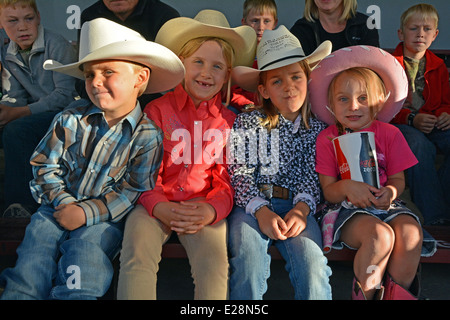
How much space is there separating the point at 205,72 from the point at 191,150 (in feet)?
1.48

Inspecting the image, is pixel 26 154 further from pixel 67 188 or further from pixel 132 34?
pixel 132 34

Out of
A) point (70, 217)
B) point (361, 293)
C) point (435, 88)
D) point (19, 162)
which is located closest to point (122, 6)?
point (19, 162)

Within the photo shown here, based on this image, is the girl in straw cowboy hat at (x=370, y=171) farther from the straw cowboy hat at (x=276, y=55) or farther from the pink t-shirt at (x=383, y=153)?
the straw cowboy hat at (x=276, y=55)

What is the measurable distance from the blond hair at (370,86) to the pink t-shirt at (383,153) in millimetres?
107

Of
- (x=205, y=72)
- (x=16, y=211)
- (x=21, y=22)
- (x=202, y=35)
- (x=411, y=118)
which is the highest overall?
(x=21, y=22)

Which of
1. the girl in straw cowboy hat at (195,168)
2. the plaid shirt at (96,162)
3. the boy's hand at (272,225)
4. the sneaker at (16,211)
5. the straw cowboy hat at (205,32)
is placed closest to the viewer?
the girl in straw cowboy hat at (195,168)

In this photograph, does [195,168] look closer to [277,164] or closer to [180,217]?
[180,217]

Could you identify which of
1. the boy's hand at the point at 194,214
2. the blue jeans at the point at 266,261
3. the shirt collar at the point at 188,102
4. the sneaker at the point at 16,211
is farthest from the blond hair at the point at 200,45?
the sneaker at the point at 16,211

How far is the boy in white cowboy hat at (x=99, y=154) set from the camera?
7.48ft

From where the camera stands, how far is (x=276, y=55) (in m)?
2.64

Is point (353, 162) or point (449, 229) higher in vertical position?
point (353, 162)

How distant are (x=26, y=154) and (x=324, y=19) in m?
2.32
